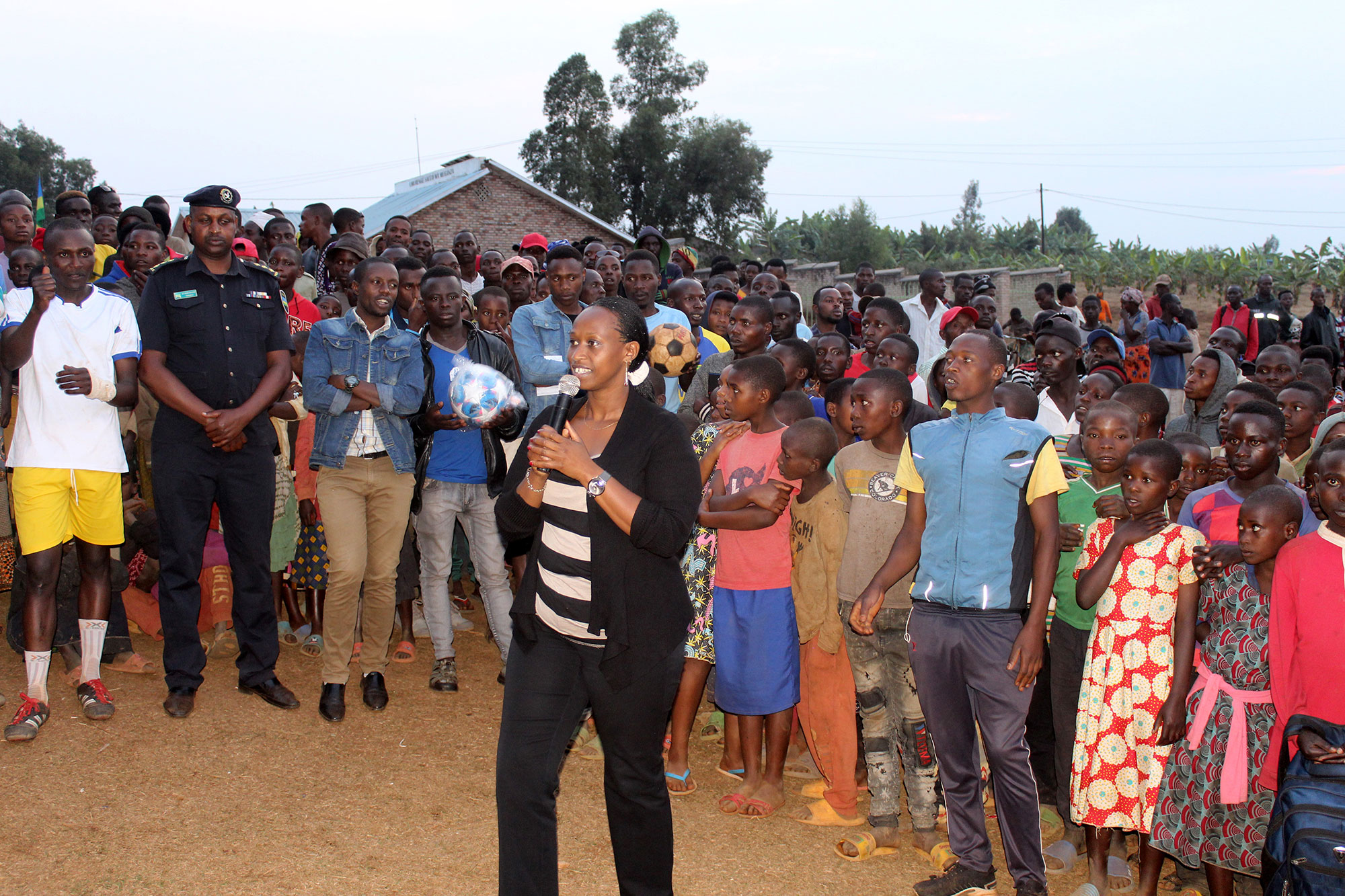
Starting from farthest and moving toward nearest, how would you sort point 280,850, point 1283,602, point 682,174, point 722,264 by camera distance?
point 682,174 < point 722,264 < point 280,850 < point 1283,602

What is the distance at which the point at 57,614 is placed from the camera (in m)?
5.86

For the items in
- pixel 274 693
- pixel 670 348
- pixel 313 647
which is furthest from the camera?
pixel 313 647

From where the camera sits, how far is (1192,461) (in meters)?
4.55

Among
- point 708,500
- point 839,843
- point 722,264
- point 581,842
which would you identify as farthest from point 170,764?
point 722,264

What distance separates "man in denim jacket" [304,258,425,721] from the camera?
5391mm

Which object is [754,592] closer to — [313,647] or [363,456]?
[363,456]

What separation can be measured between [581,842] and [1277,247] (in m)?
33.7

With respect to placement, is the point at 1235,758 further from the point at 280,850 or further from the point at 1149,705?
the point at 280,850

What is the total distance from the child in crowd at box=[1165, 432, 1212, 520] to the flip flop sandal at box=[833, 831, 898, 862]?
6.49 ft

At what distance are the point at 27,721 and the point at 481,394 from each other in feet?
9.48

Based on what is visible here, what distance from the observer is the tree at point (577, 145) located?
139ft

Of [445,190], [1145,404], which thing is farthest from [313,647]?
[445,190]

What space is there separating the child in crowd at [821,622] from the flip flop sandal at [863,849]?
0.72ft

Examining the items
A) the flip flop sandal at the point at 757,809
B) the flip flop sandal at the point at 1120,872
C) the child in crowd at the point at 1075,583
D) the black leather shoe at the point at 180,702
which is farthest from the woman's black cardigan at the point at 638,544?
the black leather shoe at the point at 180,702
